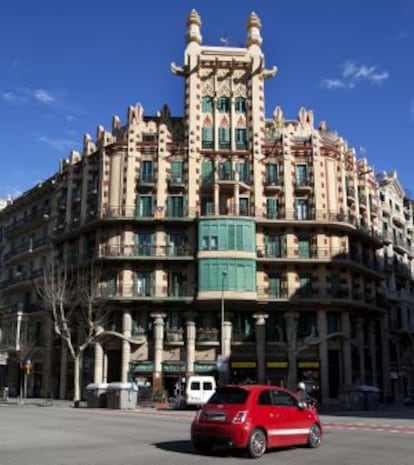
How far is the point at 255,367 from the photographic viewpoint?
4691 centimetres

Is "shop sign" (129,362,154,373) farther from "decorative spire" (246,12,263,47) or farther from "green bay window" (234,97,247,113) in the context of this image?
"decorative spire" (246,12,263,47)

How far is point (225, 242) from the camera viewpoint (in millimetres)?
47312

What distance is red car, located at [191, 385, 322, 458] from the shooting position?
40.8 ft

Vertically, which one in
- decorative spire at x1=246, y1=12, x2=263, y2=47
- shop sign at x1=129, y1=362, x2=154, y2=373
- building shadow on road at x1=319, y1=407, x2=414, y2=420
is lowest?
building shadow on road at x1=319, y1=407, x2=414, y2=420

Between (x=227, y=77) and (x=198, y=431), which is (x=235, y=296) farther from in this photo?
(x=198, y=431)

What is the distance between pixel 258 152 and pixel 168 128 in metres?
8.12

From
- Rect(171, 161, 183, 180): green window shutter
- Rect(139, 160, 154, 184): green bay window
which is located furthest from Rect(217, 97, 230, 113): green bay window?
Rect(139, 160, 154, 184): green bay window

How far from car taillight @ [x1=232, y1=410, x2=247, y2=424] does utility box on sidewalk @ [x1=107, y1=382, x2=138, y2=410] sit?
23.6 metres

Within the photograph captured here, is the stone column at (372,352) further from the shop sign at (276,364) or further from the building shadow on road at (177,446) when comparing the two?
the building shadow on road at (177,446)

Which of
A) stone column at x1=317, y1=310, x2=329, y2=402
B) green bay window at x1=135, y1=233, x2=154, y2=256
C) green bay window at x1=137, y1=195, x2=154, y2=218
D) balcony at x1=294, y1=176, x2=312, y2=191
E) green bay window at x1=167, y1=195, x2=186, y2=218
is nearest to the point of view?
stone column at x1=317, y1=310, x2=329, y2=402

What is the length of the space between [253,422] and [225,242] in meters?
34.9

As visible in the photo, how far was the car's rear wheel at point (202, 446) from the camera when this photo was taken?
12969 mm

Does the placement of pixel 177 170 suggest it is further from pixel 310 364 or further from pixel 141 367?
pixel 310 364

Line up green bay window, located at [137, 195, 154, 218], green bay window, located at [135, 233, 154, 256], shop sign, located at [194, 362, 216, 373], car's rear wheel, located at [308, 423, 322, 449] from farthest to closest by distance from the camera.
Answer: green bay window, located at [137, 195, 154, 218] → green bay window, located at [135, 233, 154, 256] → shop sign, located at [194, 362, 216, 373] → car's rear wheel, located at [308, 423, 322, 449]
